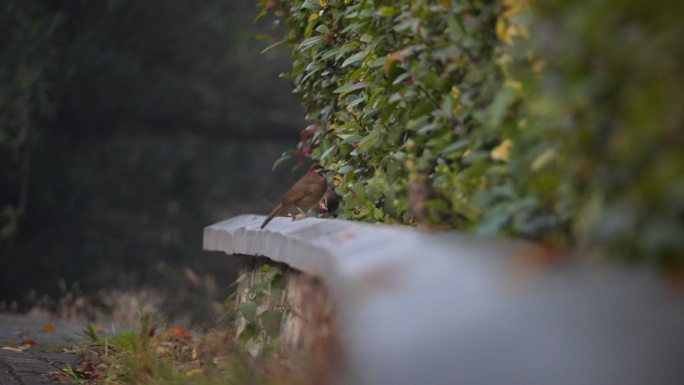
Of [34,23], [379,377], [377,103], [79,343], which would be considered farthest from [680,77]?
[34,23]

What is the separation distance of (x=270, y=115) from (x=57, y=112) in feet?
9.61

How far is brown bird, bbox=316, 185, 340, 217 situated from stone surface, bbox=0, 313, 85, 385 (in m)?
1.49

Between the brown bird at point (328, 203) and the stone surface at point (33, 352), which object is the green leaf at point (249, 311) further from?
the stone surface at point (33, 352)

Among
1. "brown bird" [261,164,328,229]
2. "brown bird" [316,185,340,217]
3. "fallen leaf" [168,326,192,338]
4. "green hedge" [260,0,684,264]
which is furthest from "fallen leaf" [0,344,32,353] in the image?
"green hedge" [260,0,684,264]

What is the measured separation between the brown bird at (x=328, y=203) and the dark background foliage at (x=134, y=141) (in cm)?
811

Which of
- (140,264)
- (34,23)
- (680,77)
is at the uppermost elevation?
(34,23)

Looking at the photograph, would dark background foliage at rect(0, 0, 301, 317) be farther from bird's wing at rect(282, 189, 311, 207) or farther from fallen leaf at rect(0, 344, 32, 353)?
bird's wing at rect(282, 189, 311, 207)

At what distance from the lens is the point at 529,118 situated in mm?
3287

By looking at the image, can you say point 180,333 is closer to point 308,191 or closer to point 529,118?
point 308,191

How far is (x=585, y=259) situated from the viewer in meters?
2.88

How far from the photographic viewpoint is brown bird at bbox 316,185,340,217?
580 cm

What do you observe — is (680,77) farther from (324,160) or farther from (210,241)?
(210,241)

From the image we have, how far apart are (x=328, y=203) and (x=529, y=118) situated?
260 centimetres

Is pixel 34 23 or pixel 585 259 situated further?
pixel 34 23
